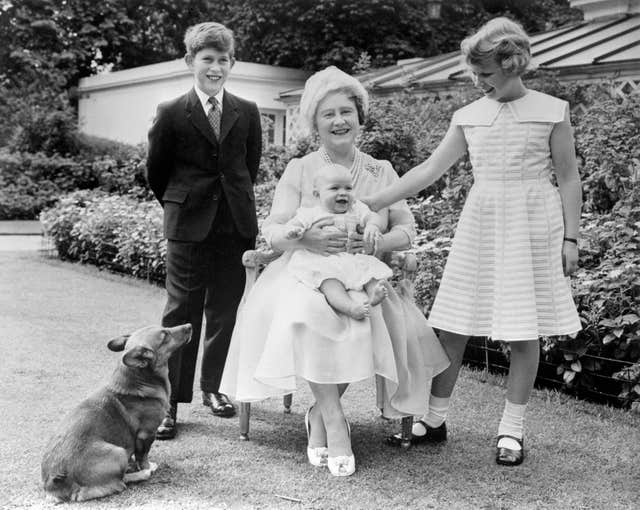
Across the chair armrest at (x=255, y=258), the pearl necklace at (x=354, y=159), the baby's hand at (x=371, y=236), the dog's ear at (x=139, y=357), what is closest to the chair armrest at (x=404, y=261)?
the baby's hand at (x=371, y=236)

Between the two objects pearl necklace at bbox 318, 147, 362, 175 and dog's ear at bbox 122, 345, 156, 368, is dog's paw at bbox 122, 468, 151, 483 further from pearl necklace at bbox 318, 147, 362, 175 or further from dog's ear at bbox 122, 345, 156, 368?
pearl necklace at bbox 318, 147, 362, 175

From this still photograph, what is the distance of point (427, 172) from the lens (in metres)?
3.89

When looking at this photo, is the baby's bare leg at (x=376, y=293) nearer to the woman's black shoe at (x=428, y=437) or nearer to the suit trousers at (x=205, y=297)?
the woman's black shoe at (x=428, y=437)

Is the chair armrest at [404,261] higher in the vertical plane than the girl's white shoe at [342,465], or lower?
higher

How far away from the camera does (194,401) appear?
4715 millimetres

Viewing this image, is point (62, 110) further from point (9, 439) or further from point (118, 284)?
point (9, 439)

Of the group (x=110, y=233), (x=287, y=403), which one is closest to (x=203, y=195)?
(x=287, y=403)

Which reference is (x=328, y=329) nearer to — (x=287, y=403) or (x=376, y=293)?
(x=376, y=293)

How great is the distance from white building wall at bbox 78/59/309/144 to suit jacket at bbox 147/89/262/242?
16.1m

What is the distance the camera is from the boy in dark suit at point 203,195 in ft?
13.8

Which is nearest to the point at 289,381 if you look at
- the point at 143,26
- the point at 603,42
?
the point at 603,42

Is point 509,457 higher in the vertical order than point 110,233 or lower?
lower

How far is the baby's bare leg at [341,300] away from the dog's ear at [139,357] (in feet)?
2.66

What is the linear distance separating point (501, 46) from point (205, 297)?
2040mm
